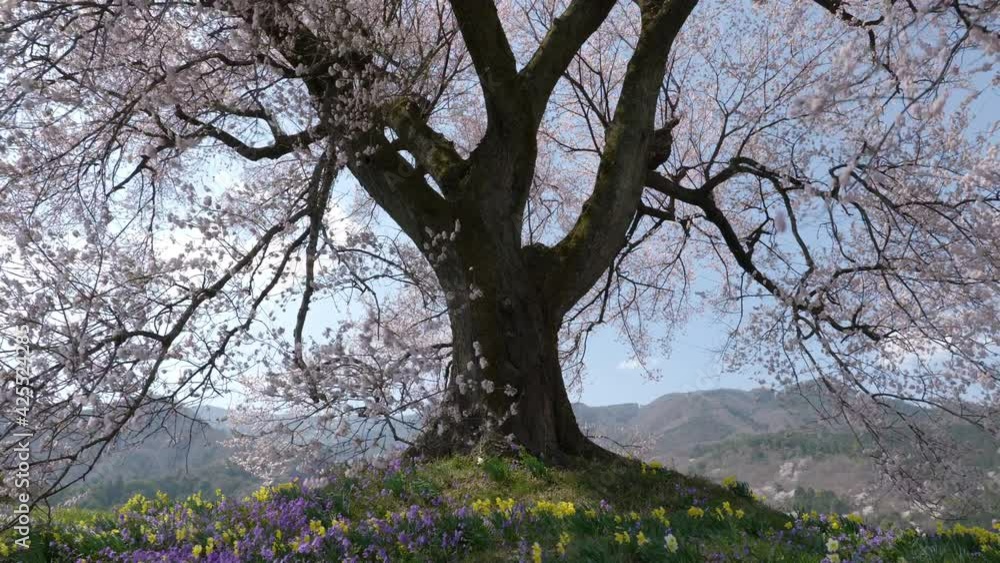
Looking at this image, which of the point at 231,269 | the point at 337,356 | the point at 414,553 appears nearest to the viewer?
the point at 414,553

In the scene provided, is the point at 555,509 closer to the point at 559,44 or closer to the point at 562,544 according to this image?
the point at 562,544

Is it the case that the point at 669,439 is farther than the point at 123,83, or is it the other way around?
the point at 669,439

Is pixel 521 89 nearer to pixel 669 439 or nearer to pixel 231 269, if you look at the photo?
pixel 231 269

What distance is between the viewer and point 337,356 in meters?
5.62

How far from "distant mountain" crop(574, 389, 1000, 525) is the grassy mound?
1341mm

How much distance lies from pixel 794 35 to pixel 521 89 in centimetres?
645

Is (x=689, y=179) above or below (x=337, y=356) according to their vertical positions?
above

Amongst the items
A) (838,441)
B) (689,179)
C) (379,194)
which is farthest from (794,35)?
(838,441)

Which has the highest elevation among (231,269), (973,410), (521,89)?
(521,89)

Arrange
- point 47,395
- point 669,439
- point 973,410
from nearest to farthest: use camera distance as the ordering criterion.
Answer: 1. point 47,395
2. point 973,410
3. point 669,439

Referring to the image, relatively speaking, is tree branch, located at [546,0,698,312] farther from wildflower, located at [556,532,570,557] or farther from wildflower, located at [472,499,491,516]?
wildflower, located at [556,532,570,557]

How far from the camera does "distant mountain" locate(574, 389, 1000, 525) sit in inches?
383

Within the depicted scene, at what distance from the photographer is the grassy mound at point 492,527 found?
11.5ft

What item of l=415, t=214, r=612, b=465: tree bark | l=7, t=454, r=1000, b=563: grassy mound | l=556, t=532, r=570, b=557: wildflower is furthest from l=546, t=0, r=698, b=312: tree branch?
l=556, t=532, r=570, b=557: wildflower
